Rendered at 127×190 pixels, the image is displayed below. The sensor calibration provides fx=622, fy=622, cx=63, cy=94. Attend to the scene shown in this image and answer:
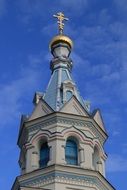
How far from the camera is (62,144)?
27109mm

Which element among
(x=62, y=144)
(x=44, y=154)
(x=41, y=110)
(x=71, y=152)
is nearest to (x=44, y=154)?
(x=44, y=154)

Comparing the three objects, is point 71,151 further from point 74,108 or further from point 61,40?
point 61,40

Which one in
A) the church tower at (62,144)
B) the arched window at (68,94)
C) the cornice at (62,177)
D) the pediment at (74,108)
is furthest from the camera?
the arched window at (68,94)

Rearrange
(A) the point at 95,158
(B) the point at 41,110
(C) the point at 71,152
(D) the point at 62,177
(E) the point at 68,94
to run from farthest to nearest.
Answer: (E) the point at 68,94, (B) the point at 41,110, (A) the point at 95,158, (C) the point at 71,152, (D) the point at 62,177

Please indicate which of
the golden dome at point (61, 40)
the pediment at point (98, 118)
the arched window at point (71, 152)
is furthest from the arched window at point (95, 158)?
the golden dome at point (61, 40)

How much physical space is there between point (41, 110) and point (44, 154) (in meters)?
2.37

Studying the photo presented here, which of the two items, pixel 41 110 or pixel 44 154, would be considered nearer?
pixel 44 154

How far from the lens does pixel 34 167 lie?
2692cm

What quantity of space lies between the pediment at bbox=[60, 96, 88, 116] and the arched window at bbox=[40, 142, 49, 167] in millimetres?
1945

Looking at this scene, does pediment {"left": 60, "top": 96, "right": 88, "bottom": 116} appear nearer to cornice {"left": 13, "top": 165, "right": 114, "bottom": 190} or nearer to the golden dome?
cornice {"left": 13, "top": 165, "right": 114, "bottom": 190}

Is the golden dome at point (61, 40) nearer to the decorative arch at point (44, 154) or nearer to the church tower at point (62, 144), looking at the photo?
the church tower at point (62, 144)

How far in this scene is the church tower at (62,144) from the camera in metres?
26.1

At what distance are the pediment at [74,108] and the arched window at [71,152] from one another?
1468 mm

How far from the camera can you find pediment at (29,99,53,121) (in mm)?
28531
